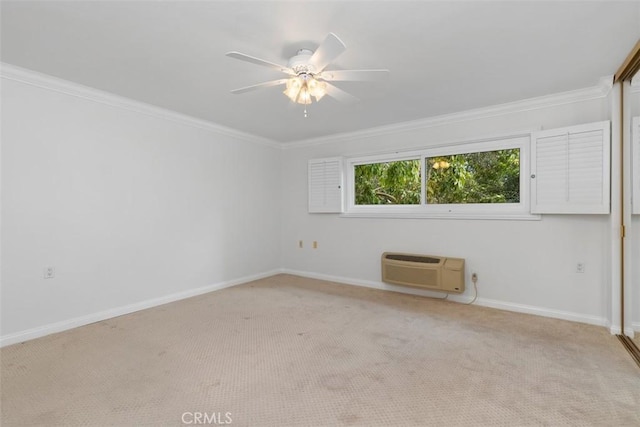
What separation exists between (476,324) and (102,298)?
3.66 metres

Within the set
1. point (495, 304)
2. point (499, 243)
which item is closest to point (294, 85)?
point (499, 243)

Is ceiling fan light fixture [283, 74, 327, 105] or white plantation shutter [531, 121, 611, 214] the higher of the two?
ceiling fan light fixture [283, 74, 327, 105]

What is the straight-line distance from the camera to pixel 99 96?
3021 millimetres

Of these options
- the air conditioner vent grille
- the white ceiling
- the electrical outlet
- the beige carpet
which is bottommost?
the beige carpet

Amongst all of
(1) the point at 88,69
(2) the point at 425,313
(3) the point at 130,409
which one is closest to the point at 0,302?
(3) the point at 130,409

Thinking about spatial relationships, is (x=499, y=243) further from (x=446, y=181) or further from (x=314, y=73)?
(x=314, y=73)

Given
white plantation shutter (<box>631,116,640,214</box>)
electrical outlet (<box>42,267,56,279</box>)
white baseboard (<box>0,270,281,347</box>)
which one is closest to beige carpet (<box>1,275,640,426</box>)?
white baseboard (<box>0,270,281,347</box>)

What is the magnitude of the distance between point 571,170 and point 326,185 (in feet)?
9.47

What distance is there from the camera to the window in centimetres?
346

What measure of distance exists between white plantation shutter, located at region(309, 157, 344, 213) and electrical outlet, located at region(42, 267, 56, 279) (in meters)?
3.13

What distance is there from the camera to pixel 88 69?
253 centimetres

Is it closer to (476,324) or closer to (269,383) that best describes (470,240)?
(476,324)

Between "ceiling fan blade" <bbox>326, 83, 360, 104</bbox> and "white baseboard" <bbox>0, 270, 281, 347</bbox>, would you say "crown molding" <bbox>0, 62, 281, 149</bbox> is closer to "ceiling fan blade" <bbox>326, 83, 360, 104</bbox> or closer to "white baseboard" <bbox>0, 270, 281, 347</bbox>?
"white baseboard" <bbox>0, 270, 281, 347</bbox>

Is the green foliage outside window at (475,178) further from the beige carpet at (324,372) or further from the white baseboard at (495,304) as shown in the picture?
the beige carpet at (324,372)
